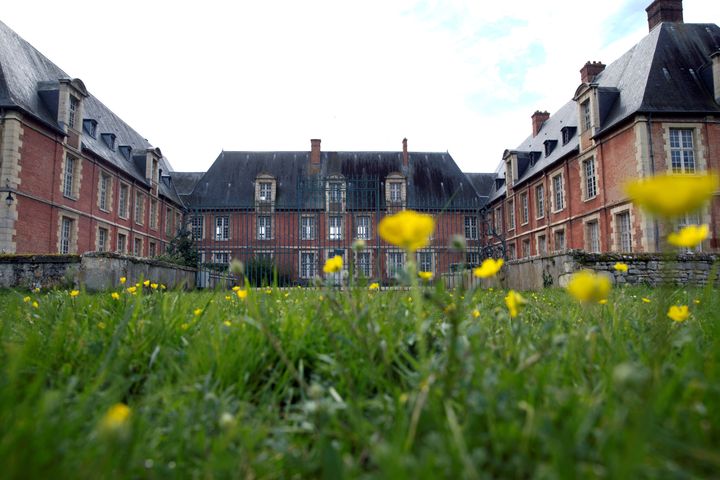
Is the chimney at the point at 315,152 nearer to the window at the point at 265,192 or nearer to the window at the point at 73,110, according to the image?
the window at the point at 265,192

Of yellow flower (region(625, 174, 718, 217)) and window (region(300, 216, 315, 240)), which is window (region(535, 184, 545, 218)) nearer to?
window (region(300, 216, 315, 240))

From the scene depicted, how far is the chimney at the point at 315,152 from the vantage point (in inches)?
1220

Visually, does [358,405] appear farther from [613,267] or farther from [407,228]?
[613,267]

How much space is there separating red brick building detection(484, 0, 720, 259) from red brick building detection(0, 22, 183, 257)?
22.1 m

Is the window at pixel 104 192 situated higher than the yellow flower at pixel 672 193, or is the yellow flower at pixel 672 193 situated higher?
the window at pixel 104 192

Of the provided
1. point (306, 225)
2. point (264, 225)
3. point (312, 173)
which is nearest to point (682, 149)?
point (306, 225)

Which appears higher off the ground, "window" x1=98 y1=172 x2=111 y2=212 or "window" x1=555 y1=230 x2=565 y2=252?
Result: "window" x1=98 y1=172 x2=111 y2=212

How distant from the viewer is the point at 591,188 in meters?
19.5

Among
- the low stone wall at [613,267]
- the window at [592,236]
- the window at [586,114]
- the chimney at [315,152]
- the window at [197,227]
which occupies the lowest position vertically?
the low stone wall at [613,267]

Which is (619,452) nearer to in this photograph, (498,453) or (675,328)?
(498,453)

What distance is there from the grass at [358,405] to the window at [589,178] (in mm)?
19486

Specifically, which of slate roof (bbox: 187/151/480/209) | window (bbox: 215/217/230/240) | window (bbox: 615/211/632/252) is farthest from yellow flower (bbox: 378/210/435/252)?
slate roof (bbox: 187/151/480/209)

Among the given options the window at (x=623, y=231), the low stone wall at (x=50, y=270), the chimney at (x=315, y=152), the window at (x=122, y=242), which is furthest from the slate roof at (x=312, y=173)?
the low stone wall at (x=50, y=270)

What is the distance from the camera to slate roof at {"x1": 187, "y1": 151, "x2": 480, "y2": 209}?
97.8 ft
